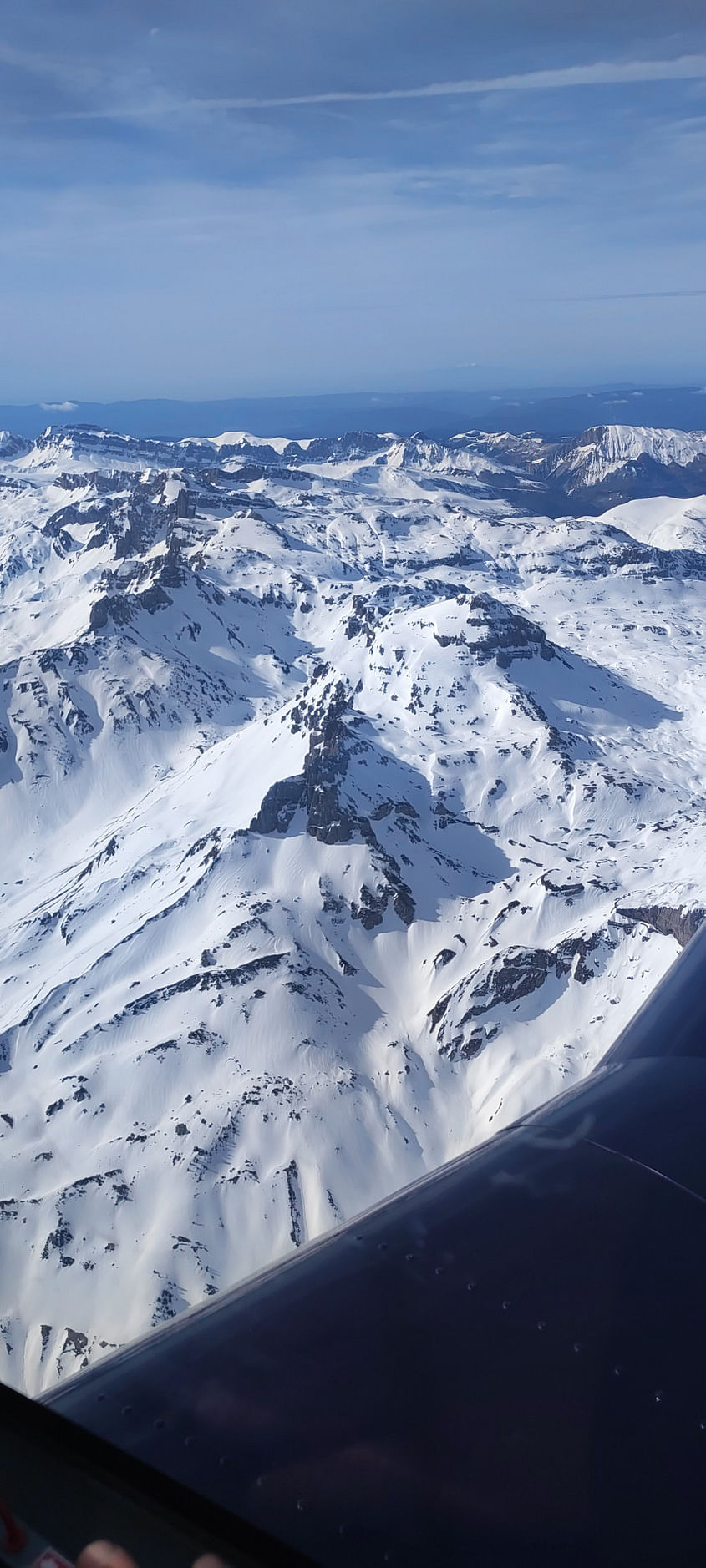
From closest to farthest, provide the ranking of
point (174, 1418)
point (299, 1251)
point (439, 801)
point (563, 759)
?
point (174, 1418) < point (299, 1251) < point (439, 801) < point (563, 759)

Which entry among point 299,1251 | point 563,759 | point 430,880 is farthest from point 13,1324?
point 563,759

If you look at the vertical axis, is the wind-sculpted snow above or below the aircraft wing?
below

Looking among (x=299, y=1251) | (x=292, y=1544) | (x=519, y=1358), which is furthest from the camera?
(x=299, y=1251)

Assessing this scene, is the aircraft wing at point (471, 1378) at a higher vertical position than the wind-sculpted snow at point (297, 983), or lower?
higher

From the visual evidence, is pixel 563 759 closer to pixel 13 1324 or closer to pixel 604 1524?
pixel 13 1324

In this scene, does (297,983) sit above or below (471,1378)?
below

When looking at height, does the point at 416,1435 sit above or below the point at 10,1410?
below

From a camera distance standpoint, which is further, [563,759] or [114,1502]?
[563,759]

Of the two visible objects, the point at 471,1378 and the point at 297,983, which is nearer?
the point at 471,1378

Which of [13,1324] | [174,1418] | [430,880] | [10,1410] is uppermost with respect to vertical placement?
[10,1410]

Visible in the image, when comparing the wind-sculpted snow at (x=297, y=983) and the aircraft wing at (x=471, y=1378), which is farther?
the wind-sculpted snow at (x=297, y=983)

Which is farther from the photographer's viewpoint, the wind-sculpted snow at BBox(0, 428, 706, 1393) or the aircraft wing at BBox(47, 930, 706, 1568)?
the wind-sculpted snow at BBox(0, 428, 706, 1393)
